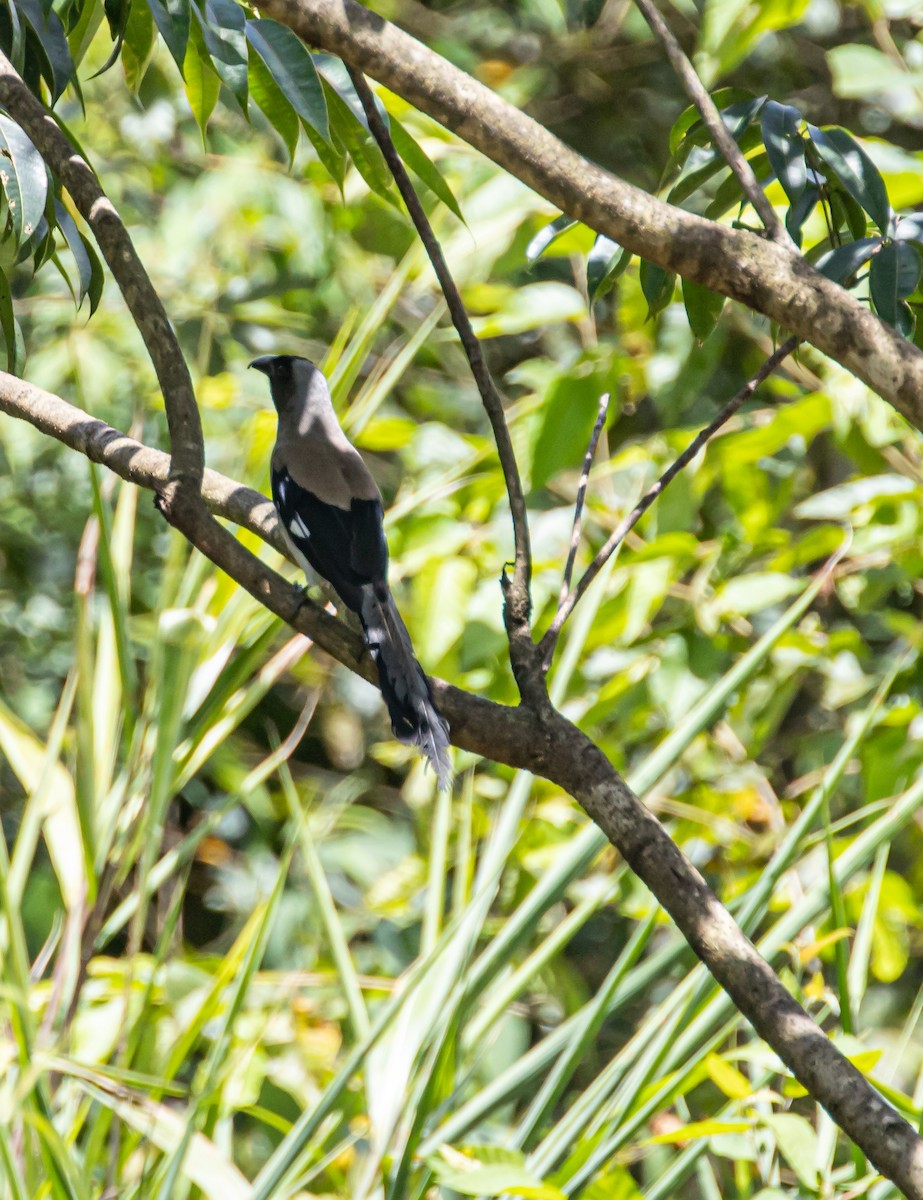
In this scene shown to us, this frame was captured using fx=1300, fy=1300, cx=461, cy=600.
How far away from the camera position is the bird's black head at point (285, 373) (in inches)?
138

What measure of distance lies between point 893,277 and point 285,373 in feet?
7.67

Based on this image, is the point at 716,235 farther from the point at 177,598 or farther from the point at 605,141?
the point at 605,141

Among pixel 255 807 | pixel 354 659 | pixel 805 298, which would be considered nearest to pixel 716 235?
pixel 805 298

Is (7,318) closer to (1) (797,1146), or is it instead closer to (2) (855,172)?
(2) (855,172)

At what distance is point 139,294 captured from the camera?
186 centimetres

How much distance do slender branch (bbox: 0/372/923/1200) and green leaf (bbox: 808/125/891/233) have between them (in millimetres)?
687

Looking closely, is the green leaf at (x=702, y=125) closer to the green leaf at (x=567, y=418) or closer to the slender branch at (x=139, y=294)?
the slender branch at (x=139, y=294)

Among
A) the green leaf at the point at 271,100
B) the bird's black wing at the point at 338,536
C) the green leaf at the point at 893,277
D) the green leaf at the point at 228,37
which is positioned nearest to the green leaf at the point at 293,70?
the green leaf at the point at 228,37

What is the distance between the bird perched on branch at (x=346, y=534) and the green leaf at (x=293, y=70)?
0.77 metres

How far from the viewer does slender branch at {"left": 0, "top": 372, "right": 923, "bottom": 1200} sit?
1230mm

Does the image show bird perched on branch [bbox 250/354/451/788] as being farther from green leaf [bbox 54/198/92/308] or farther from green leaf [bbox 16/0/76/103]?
green leaf [bbox 16/0/76/103]

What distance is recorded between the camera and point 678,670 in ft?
10.2

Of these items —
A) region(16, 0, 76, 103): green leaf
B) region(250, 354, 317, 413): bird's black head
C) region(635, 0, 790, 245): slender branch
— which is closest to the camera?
region(635, 0, 790, 245): slender branch

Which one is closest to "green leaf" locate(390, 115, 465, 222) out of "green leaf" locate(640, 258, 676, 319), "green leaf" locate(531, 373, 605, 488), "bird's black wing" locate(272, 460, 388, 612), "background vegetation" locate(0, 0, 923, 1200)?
"background vegetation" locate(0, 0, 923, 1200)
